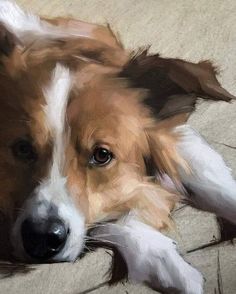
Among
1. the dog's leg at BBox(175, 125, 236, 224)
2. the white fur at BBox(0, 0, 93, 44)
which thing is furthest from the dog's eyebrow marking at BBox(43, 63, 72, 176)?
the dog's leg at BBox(175, 125, 236, 224)

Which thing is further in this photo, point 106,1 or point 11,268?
point 106,1

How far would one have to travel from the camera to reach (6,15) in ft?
3.92

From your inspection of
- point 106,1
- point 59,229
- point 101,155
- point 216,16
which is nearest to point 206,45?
point 216,16

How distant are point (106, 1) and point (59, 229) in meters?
0.51

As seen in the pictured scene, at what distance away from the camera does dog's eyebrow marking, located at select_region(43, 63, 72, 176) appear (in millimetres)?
1084

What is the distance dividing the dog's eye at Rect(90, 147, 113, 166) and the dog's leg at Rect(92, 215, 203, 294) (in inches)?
5.0

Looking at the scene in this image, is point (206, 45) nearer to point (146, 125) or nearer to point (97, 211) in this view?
point (146, 125)

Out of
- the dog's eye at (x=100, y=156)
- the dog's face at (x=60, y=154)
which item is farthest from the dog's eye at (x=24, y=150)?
the dog's eye at (x=100, y=156)

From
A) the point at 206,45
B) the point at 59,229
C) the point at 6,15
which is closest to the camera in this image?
the point at 59,229

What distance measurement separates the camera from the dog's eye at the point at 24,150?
1078mm

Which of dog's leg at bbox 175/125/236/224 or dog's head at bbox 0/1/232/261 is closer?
dog's head at bbox 0/1/232/261

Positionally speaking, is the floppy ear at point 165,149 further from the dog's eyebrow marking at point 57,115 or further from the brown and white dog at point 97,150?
the dog's eyebrow marking at point 57,115

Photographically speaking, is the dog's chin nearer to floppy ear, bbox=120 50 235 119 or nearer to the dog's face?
the dog's face

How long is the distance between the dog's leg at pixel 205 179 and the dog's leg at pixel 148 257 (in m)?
0.11
